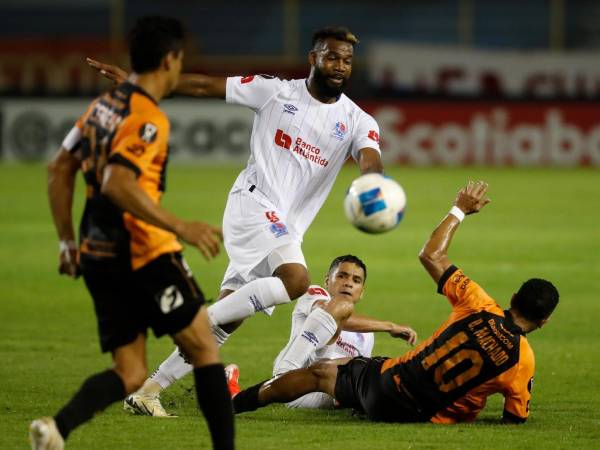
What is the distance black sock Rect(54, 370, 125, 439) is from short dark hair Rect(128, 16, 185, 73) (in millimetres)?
1461

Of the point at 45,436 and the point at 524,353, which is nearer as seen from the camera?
the point at 45,436

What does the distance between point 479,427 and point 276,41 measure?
2984cm

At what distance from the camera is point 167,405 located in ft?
24.3

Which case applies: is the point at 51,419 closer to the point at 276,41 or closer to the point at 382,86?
the point at 382,86

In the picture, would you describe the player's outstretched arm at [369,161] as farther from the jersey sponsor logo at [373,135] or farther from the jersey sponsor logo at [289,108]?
the jersey sponsor logo at [289,108]

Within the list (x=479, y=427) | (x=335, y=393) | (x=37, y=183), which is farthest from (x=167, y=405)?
(x=37, y=183)

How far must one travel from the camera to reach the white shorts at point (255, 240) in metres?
7.32

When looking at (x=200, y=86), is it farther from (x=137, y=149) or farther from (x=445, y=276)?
(x=137, y=149)

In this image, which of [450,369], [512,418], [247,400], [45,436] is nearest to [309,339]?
[247,400]

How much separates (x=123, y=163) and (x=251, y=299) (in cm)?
206

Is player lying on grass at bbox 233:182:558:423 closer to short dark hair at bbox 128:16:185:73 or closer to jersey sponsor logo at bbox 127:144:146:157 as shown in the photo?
jersey sponsor logo at bbox 127:144:146:157

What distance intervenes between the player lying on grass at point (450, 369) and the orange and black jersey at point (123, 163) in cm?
179

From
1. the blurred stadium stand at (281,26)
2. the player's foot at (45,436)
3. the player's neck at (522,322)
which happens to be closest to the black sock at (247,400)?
the player's neck at (522,322)

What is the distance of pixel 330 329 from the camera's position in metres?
7.09
